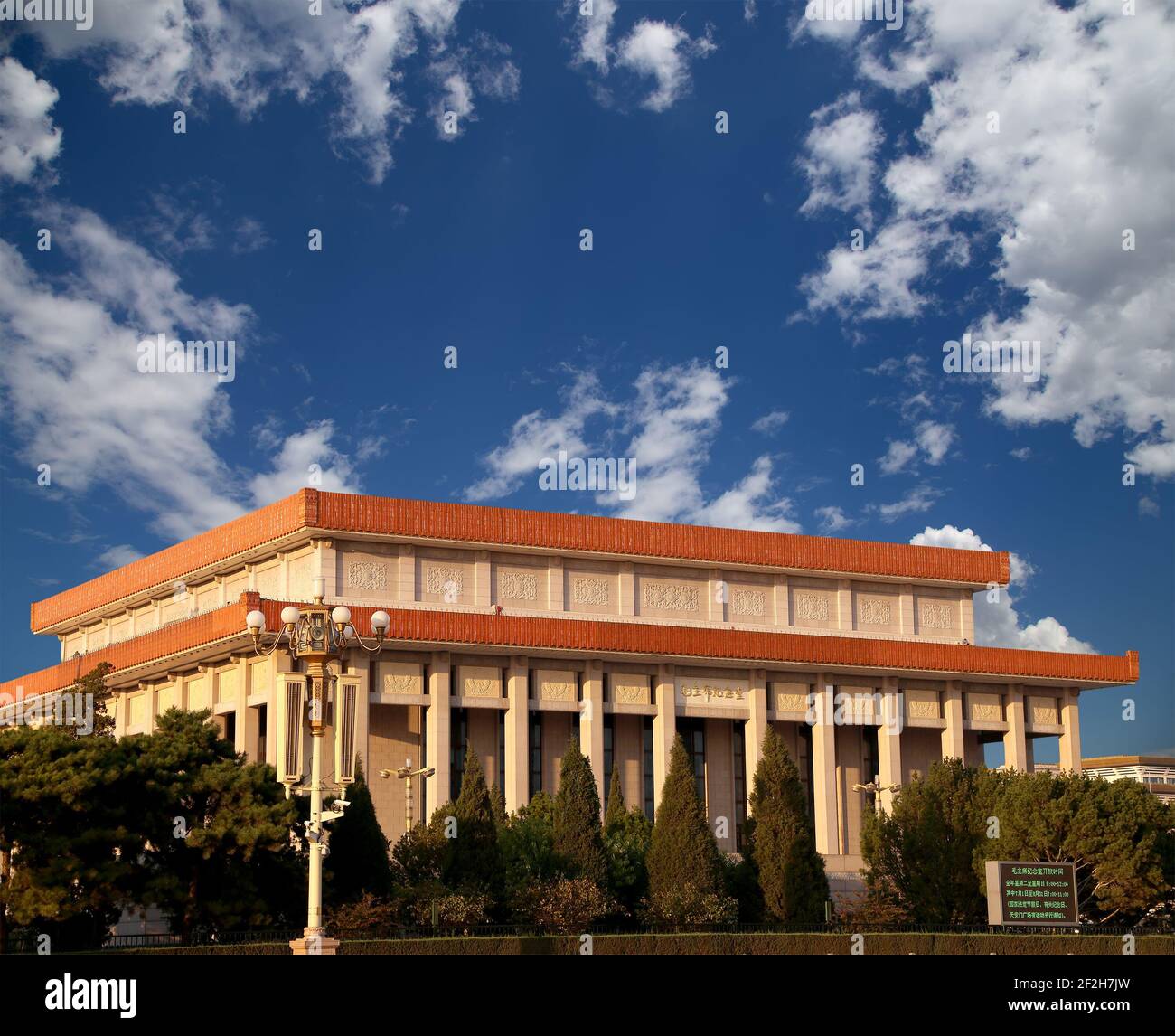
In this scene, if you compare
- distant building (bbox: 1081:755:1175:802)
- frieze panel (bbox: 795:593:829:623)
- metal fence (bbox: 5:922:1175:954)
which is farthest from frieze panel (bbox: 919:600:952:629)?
distant building (bbox: 1081:755:1175:802)

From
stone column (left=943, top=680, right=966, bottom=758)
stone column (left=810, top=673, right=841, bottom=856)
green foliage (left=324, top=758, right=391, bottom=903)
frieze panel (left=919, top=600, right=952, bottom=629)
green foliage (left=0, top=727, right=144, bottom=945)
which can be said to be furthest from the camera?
frieze panel (left=919, top=600, right=952, bottom=629)

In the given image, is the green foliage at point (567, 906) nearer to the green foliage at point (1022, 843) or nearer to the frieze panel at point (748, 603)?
the green foliage at point (1022, 843)

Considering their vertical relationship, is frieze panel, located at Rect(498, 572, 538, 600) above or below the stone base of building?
above

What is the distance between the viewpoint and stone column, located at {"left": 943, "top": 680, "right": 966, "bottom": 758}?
54.1m

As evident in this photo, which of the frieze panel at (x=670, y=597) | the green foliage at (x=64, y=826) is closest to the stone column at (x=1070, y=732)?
the frieze panel at (x=670, y=597)

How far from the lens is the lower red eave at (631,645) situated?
46.5 m

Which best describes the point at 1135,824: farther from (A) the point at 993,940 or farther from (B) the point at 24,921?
(B) the point at 24,921

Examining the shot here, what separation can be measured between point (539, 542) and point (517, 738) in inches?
262

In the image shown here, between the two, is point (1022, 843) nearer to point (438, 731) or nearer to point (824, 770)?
point (824, 770)

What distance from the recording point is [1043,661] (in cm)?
5562

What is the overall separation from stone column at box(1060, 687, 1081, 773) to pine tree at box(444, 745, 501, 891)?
25839mm

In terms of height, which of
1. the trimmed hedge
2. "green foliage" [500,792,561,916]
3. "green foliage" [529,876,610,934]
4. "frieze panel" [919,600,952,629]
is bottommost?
the trimmed hedge

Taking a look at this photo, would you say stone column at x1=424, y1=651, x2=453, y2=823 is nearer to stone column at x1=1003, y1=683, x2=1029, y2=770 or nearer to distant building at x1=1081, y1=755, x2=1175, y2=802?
stone column at x1=1003, y1=683, x2=1029, y2=770
